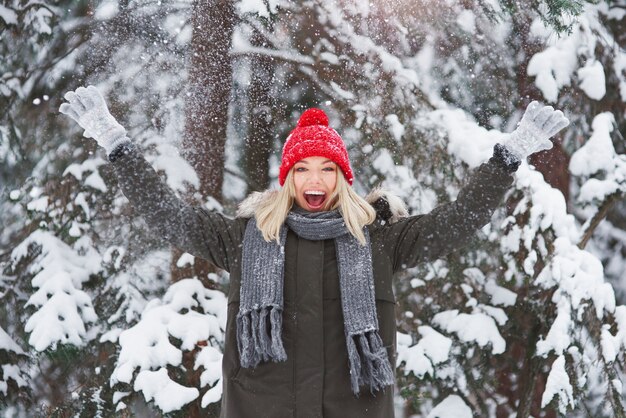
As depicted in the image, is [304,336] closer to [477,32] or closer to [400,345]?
[400,345]

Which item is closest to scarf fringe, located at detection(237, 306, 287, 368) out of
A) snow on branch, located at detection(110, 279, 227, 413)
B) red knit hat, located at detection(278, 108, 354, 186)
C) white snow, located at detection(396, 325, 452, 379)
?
red knit hat, located at detection(278, 108, 354, 186)

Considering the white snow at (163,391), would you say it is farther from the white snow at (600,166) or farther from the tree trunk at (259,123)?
the white snow at (600,166)

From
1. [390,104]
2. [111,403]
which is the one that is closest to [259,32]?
[390,104]

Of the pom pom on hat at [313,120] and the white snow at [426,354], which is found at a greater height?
the pom pom on hat at [313,120]

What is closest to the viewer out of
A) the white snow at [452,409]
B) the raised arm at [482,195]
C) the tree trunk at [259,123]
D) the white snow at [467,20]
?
the raised arm at [482,195]

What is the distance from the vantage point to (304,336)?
2.34 metres

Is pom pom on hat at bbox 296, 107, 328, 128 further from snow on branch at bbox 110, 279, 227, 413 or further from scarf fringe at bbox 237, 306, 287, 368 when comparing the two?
snow on branch at bbox 110, 279, 227, 413

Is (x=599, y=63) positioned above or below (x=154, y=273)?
Result: above

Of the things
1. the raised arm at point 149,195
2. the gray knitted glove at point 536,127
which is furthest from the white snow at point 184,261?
the gray knitted glove at point 536,127

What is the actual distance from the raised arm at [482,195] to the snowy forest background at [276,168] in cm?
202

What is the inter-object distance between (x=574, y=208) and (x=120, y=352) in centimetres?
348

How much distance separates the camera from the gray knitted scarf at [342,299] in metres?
2.28

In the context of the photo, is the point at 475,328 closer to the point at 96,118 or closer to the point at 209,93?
the point at 209,93

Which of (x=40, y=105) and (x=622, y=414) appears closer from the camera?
(x=622, y=414)
